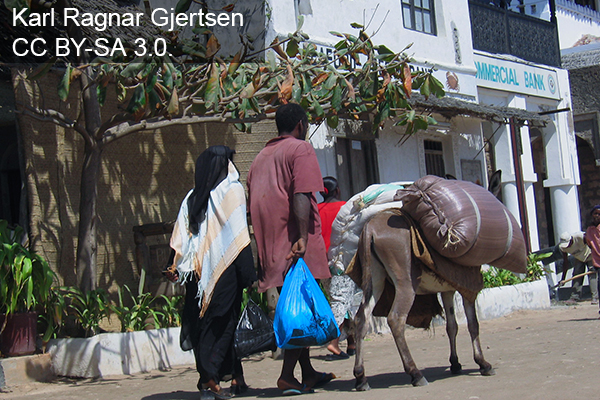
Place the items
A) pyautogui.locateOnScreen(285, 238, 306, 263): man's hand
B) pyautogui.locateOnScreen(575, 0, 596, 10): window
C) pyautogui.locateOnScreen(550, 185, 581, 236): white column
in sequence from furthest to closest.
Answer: pyautogui.locateOnScreen(575, 0, 596, 10): window
pyautogui.locateOnScreen(550, 185, 581, 236): white column
pyautogui.locateOnScreen(285, 238, 306, 263): man's hand

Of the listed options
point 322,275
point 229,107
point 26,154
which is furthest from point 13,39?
point 322,275

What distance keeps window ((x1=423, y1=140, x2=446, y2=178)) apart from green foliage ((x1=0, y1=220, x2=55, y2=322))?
8.05 meters

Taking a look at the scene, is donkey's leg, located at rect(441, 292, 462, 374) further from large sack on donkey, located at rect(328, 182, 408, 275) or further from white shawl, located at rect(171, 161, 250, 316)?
white shawl, located at rect(171, 161, 250, 316)

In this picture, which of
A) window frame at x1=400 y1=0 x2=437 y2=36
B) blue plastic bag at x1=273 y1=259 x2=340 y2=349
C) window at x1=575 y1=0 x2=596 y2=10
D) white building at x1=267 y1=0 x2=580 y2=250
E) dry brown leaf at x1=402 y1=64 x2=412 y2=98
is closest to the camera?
blue plastic bag at x1=273 y1=259 x2=340 y2=349

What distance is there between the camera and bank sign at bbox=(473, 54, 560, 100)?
1436cm

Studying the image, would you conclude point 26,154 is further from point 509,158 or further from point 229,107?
point 509,158

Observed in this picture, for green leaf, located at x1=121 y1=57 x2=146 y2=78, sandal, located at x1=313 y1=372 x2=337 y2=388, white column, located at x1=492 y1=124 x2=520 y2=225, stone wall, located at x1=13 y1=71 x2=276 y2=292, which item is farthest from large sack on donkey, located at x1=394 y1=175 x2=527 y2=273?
white column, located at x1=492 y1=124 x2=520 y2=225

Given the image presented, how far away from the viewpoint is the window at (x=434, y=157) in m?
13.1

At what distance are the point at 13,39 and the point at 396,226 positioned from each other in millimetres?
Result: 4486

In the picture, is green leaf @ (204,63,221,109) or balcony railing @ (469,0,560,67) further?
balcony railing @ (469,0,560,67)

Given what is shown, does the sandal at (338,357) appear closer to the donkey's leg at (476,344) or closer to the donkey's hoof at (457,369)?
the donkey's hoof at (457,369)

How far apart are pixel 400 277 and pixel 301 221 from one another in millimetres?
903

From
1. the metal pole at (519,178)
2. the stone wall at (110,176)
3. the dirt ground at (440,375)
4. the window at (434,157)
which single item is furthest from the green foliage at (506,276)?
the stone wall at (110,176)

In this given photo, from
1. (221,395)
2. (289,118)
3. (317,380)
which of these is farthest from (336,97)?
(221,395)
